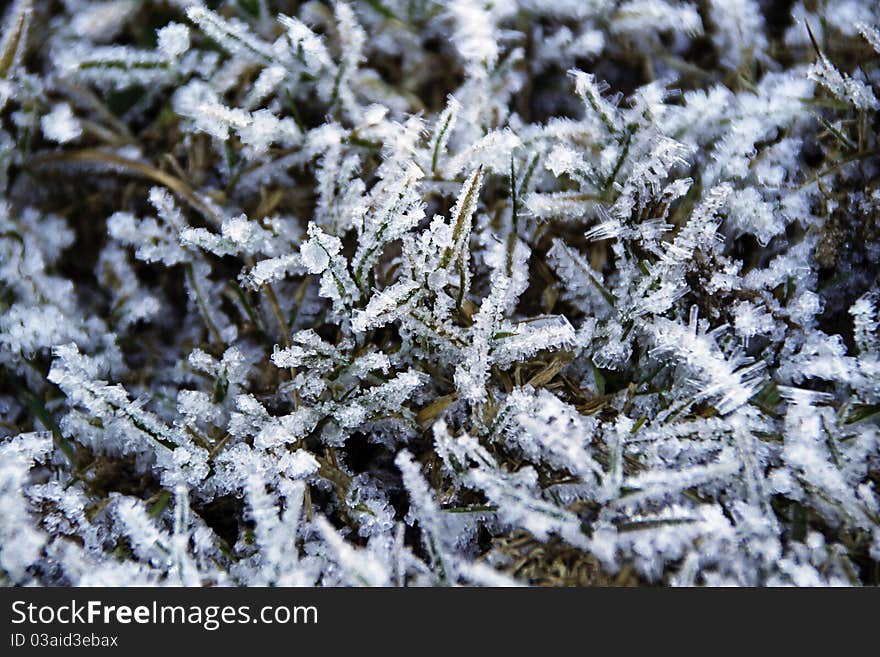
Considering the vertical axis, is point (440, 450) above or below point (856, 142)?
below

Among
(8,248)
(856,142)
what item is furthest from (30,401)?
(856,142)
